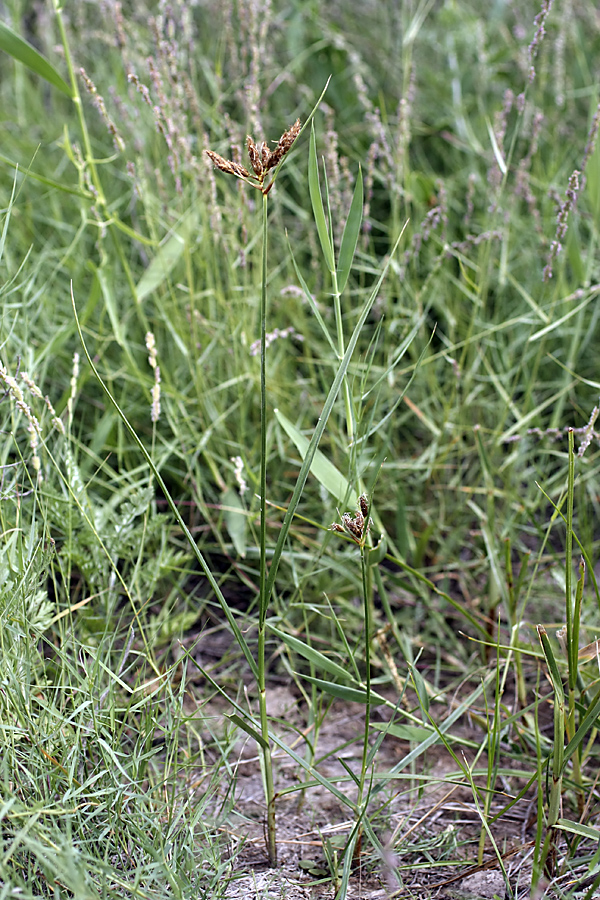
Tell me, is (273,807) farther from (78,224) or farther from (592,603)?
(78,224)

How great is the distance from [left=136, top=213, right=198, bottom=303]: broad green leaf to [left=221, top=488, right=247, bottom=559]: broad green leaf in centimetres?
46

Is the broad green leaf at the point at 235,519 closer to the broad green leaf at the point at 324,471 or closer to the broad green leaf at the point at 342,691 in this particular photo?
the broad green leaf at the point at 324,471

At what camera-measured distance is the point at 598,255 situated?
1.97 meters

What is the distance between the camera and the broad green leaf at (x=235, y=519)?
52.1 inches

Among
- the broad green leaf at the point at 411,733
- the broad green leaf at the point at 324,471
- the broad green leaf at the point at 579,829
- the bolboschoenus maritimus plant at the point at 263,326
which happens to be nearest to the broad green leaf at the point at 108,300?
the broad green leaf at the point at 324,471

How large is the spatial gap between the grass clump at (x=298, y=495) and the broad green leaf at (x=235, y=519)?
21mm

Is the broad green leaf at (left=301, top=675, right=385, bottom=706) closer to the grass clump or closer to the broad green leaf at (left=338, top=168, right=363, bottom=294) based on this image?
the grass clump

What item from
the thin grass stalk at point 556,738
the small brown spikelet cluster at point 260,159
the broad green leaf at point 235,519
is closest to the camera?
the small brown spikelet cluster at point 260,159

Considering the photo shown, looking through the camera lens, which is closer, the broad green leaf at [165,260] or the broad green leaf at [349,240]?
the broad green leaf at [349,240]

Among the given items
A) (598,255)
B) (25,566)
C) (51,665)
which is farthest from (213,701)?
(598,255)

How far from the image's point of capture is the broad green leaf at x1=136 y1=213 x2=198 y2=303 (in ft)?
5.05

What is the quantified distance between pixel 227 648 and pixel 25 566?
51 centimetres

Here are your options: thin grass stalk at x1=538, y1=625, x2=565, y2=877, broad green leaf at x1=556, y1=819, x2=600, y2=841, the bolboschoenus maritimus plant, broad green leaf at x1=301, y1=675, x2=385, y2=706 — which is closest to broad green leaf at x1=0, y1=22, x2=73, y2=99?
the bolboschoenus maritimus plant

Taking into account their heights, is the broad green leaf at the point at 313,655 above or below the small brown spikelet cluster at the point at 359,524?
below
